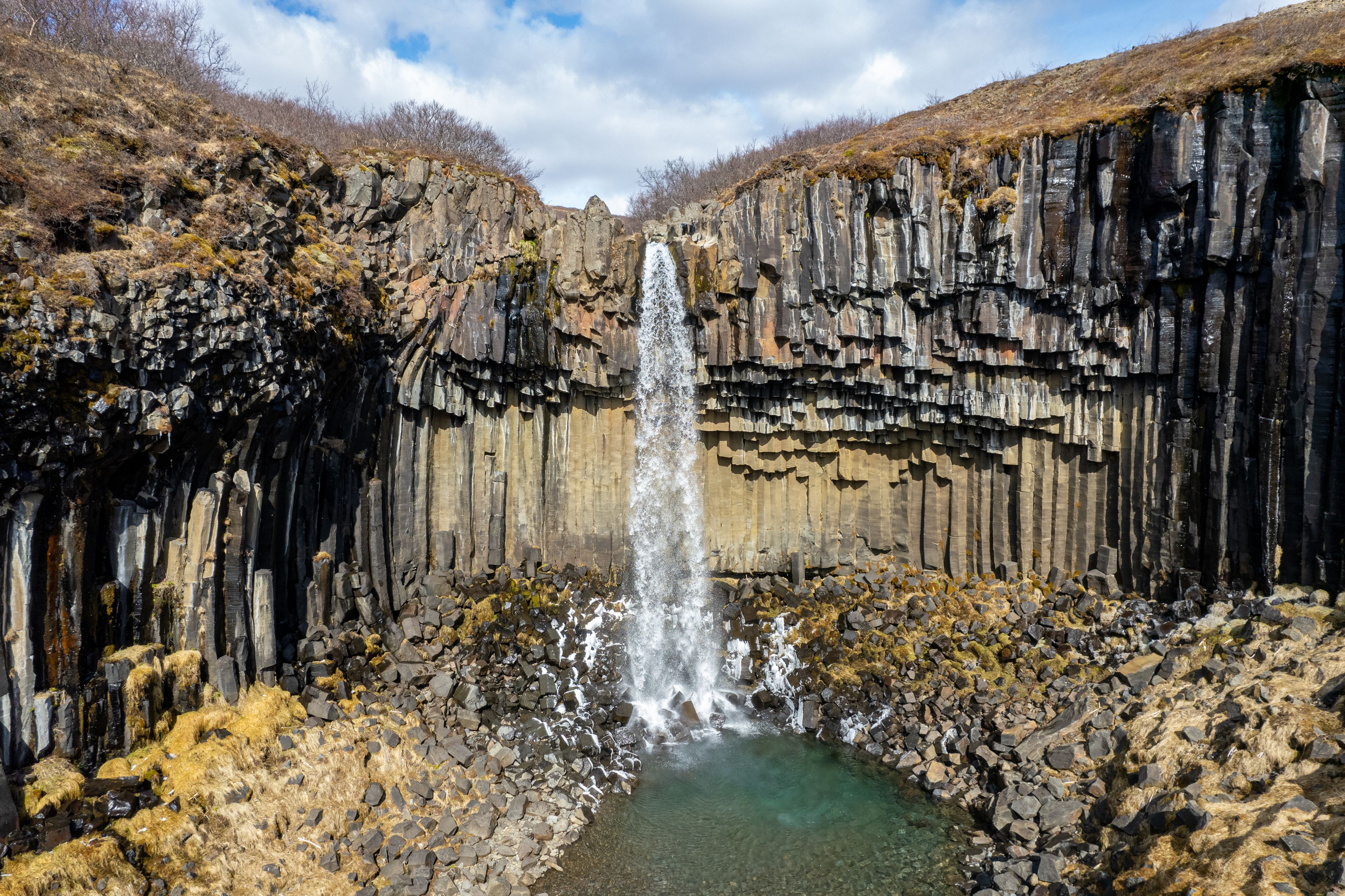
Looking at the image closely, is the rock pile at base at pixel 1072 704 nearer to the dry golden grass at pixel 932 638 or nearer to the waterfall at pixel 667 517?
the dry golden grass at pixel 932 638

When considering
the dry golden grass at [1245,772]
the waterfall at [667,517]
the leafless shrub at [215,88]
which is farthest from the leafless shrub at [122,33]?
the dry golden grass at [1245,772]

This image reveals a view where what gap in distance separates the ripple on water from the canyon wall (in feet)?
Answer: 18.7

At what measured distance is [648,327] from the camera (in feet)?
55.8

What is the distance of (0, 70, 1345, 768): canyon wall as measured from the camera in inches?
403

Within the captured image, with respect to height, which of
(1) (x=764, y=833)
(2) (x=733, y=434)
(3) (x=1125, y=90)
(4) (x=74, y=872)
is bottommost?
(1) (x=764, y=833)

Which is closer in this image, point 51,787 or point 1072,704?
point 51,787

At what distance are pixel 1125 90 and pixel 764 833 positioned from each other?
17.4 m

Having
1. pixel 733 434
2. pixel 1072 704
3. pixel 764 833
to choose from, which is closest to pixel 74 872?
pixel 764 833

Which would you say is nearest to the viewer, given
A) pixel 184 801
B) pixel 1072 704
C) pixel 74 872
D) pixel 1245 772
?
pixel 74 872

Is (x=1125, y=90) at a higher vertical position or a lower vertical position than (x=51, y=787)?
higher

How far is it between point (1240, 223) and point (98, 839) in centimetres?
1924

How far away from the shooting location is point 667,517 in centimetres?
1794

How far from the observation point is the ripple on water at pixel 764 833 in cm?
1047

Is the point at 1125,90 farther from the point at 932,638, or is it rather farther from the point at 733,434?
the point at 932,638
